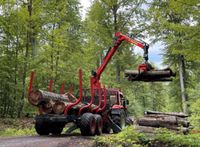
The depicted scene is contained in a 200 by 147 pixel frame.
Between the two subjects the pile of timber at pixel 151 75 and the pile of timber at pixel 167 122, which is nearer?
the pile of timber at pixel 151 75

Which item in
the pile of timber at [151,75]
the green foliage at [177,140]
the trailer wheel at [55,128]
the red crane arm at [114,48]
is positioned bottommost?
the green foliage at [177,140]

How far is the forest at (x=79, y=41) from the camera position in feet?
56.1

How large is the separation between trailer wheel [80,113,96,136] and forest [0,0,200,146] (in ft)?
15.6

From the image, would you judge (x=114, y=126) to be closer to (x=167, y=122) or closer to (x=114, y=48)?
(x=167, y=122)

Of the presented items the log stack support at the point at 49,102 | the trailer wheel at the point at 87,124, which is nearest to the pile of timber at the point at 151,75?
the log stack support at the point at 49,102

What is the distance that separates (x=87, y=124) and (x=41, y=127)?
207 centimetres

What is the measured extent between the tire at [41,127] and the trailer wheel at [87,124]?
165 cm

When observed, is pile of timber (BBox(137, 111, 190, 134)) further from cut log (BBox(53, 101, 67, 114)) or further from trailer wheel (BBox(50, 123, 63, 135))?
cut log (BBox(53, 101, 67, 114))

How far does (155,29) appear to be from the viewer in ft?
74.1

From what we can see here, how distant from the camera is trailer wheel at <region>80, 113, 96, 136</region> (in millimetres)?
11742

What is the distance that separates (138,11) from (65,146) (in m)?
18.1

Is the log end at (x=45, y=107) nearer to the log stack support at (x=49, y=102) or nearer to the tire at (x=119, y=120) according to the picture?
the log stack support at (x=49, y=102)

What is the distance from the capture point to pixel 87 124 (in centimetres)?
1172

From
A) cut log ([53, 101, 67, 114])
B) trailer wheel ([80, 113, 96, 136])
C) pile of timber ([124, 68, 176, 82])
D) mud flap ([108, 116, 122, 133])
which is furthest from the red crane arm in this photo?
pile of timber ([124, 68, 176, 82])
